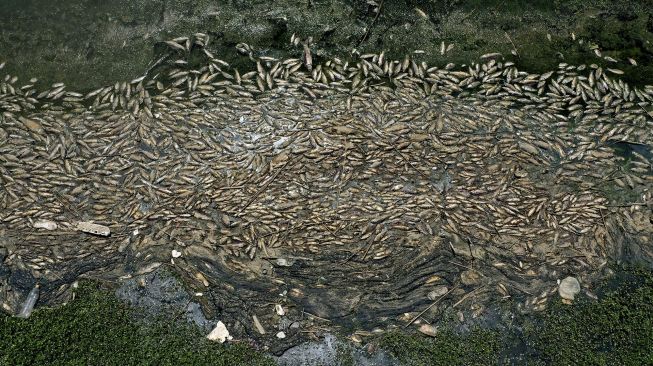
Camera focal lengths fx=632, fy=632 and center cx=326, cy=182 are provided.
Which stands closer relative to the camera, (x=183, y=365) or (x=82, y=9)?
(x=183, y=365)

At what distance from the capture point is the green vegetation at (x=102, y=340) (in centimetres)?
670

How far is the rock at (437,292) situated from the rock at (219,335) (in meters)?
2.27

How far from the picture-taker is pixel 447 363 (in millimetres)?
6883

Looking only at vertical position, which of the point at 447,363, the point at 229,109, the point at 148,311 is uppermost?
the point at 229,109

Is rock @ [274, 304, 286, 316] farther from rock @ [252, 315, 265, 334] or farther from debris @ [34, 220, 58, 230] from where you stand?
debris @ [34, 220, 58, 230]

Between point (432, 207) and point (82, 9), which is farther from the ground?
point (82, 9)

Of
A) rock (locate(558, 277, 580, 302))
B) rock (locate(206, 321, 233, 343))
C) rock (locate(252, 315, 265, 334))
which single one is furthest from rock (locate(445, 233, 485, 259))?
rock (locate(206, 321, 233, 343))

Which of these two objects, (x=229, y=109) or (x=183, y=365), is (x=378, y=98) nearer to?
(x=229, y=109)

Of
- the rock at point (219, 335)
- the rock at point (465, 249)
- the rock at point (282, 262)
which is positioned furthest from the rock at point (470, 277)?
Answer: the rock at point (219, 335)

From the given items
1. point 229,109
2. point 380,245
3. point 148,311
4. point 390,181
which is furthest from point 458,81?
point 148,311

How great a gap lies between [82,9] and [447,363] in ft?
20.6

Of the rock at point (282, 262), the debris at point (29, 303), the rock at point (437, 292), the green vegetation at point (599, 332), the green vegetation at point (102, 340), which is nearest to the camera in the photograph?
the green vegetation at point (102, 340)

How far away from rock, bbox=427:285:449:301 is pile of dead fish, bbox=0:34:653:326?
92mm

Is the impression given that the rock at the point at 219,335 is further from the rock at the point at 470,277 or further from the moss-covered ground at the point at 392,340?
the rock at the point at 470,277
